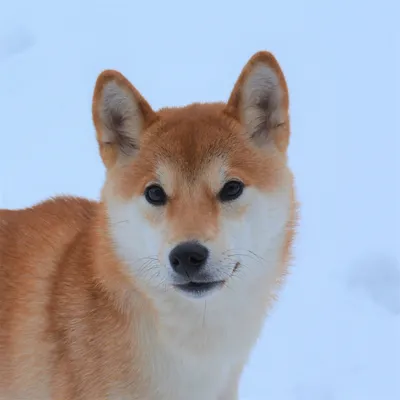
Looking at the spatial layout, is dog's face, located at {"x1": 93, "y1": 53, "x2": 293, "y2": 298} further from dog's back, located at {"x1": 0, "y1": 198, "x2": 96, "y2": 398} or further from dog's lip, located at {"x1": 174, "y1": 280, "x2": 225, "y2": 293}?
dog's back, located at {"x1": 0, "y1": 198, "x2": 96, "y2": 398}

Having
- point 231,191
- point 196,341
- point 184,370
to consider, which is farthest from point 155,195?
point 184,370

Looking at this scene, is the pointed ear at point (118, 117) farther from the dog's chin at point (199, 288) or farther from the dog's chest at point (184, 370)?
the dog's chest at point (184, 370)

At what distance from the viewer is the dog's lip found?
92.3 inches

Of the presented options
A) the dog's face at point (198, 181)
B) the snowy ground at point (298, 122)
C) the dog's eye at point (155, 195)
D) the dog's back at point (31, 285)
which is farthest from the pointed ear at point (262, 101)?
the snowy ground at point (298, 122)

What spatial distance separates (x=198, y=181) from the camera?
8.08ft

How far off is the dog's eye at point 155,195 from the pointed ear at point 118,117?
0.24 meters

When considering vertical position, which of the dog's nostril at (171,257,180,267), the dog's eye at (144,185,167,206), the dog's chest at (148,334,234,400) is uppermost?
the dog's eye at (144,185,167,206)

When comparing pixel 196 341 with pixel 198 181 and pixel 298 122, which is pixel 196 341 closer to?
pixel 198 181

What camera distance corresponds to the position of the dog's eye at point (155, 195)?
2.48 meters

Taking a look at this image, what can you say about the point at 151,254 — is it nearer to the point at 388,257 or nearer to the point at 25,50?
the point at 388,257

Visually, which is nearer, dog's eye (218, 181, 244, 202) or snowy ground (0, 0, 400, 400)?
dog's eye (218, 181, 244, 202)

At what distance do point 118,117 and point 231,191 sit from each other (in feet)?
1.84

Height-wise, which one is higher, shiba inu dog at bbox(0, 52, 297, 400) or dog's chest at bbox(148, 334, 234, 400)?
shiba inu dog at bbox(0, 52, 297, 400)

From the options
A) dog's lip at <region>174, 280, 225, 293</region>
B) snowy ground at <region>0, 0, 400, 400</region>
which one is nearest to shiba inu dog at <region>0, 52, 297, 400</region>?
dog's lip at <region>174, 280, 225, 293</region>
